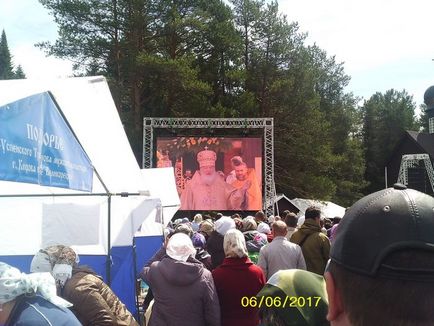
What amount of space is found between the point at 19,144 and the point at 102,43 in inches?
994

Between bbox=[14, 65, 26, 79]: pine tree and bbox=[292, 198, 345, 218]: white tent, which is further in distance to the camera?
bbox=[14, 65, 26, 79]: pine tree

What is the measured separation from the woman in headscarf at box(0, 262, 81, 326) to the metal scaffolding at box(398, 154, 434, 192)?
1412 inches

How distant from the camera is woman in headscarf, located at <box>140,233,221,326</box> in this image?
4309 mm

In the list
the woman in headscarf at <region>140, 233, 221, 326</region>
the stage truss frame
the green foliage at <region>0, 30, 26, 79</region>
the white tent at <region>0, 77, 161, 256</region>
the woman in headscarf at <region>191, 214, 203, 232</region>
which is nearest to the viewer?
the woman in headscarf at <region>140, 233, 221, 326</region>

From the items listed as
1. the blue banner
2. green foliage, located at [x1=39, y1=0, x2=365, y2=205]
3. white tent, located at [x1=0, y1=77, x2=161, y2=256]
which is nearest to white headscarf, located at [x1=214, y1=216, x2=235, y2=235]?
white tent, located at [x1=0, y1=77, x2=161, y2=256]

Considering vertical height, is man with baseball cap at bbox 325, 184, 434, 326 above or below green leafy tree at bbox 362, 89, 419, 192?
below

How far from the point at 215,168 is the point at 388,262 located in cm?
2079

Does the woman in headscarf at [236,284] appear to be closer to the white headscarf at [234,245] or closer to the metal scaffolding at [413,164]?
the white headscarf at [234,245]

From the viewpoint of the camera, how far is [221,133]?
25938 mm

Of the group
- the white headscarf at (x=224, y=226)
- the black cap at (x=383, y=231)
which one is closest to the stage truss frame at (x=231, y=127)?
the white headscarf at (x=224, y=226)

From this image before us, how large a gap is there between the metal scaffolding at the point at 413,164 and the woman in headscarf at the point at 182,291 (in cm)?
3395

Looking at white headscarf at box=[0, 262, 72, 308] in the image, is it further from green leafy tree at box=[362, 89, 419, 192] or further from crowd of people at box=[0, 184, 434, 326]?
green leafy tree at box=[362, 89, 419, 192]

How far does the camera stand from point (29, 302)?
8.40 feet

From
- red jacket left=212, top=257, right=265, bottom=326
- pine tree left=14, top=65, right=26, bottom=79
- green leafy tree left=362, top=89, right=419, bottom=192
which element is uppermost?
pine tree left=14, top=65, right=26, bottom=79
